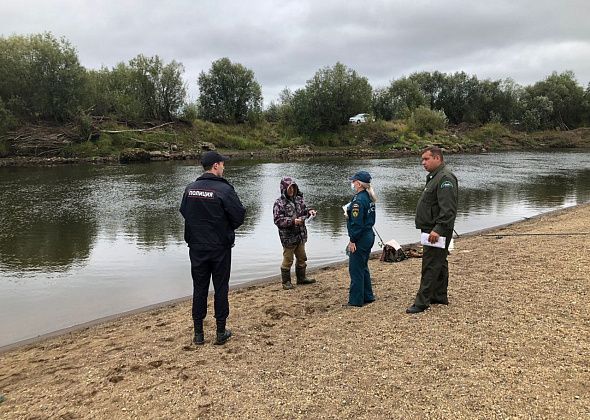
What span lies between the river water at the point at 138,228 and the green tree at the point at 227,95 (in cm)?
3281

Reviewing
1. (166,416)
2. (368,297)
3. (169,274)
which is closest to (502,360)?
(368,297)

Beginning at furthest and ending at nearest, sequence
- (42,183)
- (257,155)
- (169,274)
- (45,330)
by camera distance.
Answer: (257,155)
(42,183)
(169,274)
(45,330)

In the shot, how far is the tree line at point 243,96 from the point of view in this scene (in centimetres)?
4897

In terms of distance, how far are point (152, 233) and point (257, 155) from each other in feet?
136

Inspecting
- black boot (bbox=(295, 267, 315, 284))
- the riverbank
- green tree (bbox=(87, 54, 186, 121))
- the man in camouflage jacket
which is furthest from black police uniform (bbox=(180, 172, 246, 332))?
green tree (bbox=(87, 54, 186, 121))

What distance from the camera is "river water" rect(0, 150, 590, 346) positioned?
29.7 ft

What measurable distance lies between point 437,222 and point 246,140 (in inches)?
2183

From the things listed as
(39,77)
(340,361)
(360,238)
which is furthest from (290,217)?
(39,77)

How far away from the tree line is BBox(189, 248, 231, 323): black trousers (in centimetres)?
4889

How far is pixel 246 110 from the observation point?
64.9 meters

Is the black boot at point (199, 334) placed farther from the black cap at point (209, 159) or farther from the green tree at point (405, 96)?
the green tree at point (405, 96)

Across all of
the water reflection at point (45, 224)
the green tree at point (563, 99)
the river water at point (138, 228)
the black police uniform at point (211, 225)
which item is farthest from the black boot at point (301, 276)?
the green tree at point (563, 99)

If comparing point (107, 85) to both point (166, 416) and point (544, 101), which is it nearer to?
point (166, 416)

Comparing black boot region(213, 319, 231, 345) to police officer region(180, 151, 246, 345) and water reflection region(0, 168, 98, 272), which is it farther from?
water reflection region(0, 168, 98, 272)
